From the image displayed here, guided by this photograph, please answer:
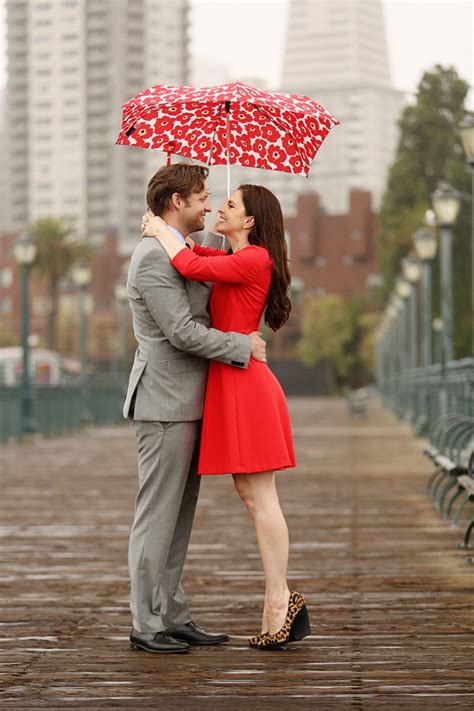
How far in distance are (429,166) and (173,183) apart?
64122mm

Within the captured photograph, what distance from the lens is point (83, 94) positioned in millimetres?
183625

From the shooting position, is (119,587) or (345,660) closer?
(345,660)

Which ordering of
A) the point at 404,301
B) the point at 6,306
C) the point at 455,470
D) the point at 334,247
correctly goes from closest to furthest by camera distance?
1. the point at 455,470
2. the point at 404,301
3. the point at 334,247
4. the point at 6,306

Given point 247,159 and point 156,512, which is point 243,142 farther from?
point 156,512

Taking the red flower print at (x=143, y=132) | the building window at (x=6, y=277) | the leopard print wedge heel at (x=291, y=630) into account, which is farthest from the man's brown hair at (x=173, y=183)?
the building window at (x=6, y=277)

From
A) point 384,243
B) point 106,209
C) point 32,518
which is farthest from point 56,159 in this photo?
point 32,518

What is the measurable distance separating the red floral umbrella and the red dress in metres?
0.66

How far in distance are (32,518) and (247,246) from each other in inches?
280

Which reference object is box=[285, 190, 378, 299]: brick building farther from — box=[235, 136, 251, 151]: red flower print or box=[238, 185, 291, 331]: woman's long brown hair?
box=[238, 185, 291, 331]: woman's long brown hair

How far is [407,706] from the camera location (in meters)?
4.92

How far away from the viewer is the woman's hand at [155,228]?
6.04m

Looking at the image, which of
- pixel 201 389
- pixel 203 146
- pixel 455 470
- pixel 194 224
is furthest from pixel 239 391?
pixel 455 470

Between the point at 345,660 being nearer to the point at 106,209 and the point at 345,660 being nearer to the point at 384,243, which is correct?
the point at 384,243

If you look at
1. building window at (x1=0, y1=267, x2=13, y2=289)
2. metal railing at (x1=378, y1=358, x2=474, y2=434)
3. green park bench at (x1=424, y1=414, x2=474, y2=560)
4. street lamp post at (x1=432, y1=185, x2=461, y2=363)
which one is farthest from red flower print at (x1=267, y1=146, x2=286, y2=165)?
building window at (x1=0, y1=267, x2=13, y2=289)
